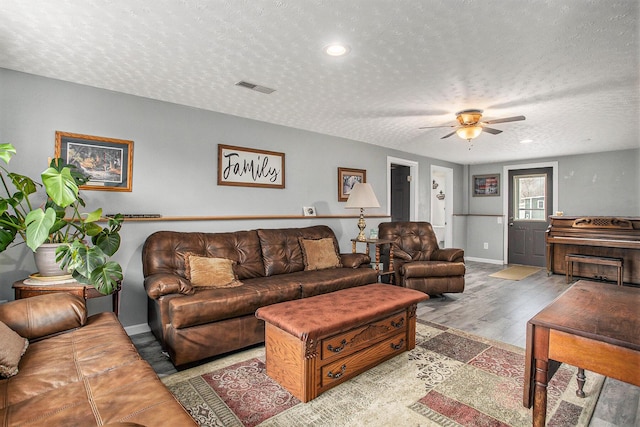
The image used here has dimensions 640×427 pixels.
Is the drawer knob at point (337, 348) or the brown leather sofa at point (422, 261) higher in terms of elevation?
the brown leather sofa at point (422, 261)

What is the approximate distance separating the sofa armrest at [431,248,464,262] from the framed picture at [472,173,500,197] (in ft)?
11.5

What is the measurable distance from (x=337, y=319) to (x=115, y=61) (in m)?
2.43

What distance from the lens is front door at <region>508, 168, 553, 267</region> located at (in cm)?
654

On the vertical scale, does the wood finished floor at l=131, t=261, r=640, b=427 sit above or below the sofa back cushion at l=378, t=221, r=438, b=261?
below

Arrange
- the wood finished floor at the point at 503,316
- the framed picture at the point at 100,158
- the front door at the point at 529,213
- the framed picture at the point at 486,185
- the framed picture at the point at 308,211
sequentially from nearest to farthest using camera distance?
the wood finished floor at the point at 503,316
the framed picture at the point at 100,158
the framed picture at the point at 308,211
the front door at the point at 529,213
the framed picture at the point at 486,185

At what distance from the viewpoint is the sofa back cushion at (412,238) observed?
467 cm

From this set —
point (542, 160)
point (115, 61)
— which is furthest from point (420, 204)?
point (115, 61)

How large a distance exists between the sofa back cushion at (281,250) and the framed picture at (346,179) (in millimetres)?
1109

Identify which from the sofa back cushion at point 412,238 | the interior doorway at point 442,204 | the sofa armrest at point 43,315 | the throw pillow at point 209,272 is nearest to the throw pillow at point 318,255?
the throw pillow at point 209,272

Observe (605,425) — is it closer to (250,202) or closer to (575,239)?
(250,202)

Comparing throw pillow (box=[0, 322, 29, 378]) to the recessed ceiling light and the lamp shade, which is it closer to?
the recessed ceiling light

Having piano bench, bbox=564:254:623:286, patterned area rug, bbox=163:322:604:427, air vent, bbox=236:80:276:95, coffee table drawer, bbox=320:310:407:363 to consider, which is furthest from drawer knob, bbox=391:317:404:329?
piano bench, bbox=564:254:623:286

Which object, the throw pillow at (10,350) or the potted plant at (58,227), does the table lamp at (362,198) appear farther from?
the throw pillow at (10,350)

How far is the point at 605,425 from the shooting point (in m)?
1.74
